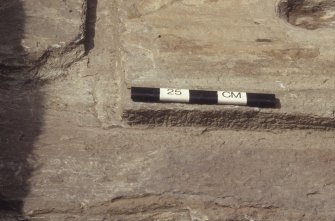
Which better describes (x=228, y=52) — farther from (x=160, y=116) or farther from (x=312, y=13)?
(x=312, y=13)

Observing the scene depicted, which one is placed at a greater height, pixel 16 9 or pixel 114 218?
pixel 16 9

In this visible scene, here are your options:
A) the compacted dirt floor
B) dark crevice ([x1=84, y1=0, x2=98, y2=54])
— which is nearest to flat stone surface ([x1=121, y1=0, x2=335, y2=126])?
the compacted dirt floor

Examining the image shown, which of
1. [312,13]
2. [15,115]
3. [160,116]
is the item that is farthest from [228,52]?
[15,115]

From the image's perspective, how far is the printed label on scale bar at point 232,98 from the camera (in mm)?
2559

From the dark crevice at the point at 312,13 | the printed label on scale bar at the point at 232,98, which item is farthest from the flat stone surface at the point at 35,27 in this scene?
the dark crevice at the point at 312,13

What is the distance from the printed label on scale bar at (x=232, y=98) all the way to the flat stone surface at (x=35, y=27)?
2.45 ft

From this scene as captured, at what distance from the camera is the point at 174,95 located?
2.55m

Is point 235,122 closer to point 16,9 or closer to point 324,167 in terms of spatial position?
point 324,167

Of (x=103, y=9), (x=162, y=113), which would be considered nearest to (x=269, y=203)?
(x=162, y=113)

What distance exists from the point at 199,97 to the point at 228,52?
1.27 feet

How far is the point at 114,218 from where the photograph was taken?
2.19 m

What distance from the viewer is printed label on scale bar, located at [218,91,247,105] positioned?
2.56 m

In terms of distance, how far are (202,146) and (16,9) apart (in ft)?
3.83

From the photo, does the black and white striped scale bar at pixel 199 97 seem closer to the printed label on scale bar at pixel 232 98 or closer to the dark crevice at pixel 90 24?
the printed label on scale bar at pixel 232 98
